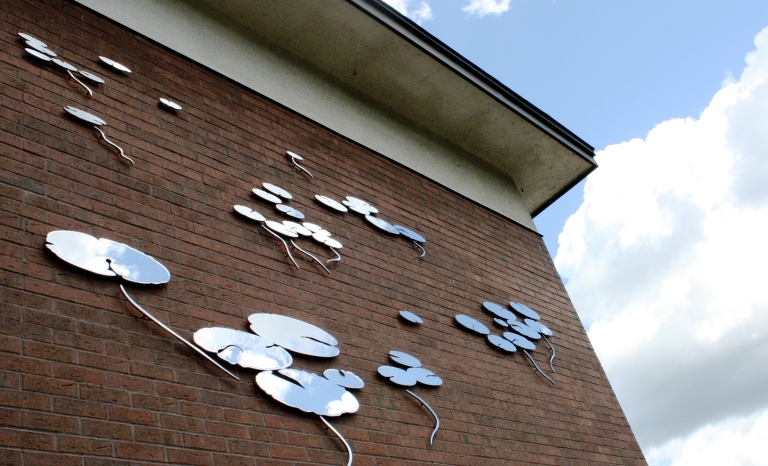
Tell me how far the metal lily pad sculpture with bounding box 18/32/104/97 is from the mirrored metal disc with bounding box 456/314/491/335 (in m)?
2.51

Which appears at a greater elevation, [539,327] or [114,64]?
[114,64]

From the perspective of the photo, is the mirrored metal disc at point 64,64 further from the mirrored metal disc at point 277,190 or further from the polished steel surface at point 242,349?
the polished steel surface at point 242,349

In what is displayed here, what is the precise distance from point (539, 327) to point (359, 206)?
1.68 meters

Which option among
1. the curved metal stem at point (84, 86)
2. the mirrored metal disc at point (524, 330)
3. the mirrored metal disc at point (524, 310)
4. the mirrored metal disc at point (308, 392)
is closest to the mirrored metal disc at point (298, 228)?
the mirrored metal disc at point (308, 392)

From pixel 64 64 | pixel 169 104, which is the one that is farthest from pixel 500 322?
pixel 64 64

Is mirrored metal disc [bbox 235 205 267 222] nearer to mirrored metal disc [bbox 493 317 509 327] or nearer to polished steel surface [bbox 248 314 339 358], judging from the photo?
polished steel surface [bbox 248 314 339 358]

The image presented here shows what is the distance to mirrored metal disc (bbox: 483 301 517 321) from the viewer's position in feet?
15.9

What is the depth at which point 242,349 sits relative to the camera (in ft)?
9.97

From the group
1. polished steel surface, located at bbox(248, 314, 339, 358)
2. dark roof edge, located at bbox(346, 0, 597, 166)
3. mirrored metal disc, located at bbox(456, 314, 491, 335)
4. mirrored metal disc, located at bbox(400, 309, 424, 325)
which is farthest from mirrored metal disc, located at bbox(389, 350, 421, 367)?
dark roof edge, located at bbox(346, 0, 597, 166)

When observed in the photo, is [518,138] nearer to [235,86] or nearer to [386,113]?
[386,113]

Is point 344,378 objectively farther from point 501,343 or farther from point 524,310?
point 524,310

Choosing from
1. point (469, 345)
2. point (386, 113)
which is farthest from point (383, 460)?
point (386, 113)

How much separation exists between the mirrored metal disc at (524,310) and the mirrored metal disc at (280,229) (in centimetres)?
196

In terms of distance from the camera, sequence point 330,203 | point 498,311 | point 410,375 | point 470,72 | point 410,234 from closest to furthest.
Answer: point 410,375 < point 330,203 < point 410,234 < point 498,311 < point 470,72
